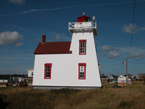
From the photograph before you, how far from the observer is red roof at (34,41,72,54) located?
84.3 ft

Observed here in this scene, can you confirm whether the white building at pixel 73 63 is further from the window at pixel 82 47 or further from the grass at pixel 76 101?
the grass at pixel 76 101

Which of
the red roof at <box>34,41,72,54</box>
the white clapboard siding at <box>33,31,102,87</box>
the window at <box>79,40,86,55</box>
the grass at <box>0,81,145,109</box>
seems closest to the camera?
the grass at <box>0,81,145,109</box>

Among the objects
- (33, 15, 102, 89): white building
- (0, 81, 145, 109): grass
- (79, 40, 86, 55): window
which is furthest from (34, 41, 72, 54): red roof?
(0, 81, 145, 109): grass

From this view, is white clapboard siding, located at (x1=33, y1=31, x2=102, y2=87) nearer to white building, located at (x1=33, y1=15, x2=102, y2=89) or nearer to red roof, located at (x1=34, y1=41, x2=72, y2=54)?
white building, located at (x1=33, y1=15, x2=102, y2=89)

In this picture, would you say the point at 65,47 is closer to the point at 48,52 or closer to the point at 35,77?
the point at 48,52

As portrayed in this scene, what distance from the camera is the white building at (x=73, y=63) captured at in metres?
24.1

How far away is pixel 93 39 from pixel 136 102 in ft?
35.6

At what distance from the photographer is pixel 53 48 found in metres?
26.6

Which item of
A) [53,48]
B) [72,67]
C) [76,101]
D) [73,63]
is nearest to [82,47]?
[73,63]

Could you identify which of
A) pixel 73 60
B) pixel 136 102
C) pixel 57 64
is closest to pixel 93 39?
pixel 73 60

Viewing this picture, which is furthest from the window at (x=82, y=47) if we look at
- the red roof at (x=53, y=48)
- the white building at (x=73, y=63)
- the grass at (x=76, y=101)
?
the grass at (x=76, y=101)

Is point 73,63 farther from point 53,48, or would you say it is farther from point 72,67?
point 53,48

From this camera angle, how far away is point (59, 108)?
16234mm

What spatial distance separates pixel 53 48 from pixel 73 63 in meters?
4.18
